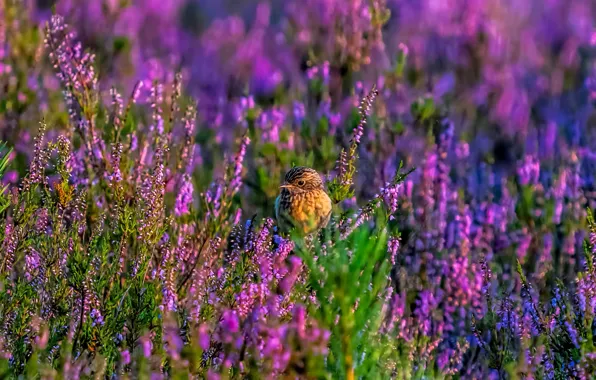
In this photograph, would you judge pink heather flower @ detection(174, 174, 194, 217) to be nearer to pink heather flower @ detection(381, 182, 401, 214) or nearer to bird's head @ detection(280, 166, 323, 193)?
bird's head @ detection(280, 166, 323, 193)

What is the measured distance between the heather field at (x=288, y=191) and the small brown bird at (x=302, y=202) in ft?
0.21

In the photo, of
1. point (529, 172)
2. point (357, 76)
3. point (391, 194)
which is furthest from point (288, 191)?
point (357, 76)

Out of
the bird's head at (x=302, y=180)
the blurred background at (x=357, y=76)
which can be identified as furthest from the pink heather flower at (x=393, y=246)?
the blurred background at (x=357, y=76)

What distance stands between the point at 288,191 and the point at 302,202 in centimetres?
19

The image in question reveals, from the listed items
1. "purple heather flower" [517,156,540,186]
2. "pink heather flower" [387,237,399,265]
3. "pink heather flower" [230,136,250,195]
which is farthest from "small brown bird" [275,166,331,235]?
"purple heather flower" [517,156,540,186]

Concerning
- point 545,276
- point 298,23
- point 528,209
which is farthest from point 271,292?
point 298,23

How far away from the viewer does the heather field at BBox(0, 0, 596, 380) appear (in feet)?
8.12

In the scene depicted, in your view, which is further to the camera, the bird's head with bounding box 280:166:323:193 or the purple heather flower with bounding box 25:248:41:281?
the bird's head with bounding box 280:166:323:193

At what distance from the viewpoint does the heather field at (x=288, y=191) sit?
247 centimetres

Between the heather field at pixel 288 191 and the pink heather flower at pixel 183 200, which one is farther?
the pink heather flower at pixel 183 200

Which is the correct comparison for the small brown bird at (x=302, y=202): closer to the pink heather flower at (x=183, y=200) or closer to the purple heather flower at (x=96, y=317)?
the pink heather flower at (x=183, y=200)

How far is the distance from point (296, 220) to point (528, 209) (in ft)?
4.60

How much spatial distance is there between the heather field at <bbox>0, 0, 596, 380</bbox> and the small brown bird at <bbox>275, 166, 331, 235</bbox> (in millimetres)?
65

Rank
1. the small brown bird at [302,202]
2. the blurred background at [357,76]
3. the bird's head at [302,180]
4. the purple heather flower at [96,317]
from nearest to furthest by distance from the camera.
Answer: the purple heather flower at [96,317] → the small brown bird at [302,202] → the bird's head at [302,180] → the blurred background at [357,76]
